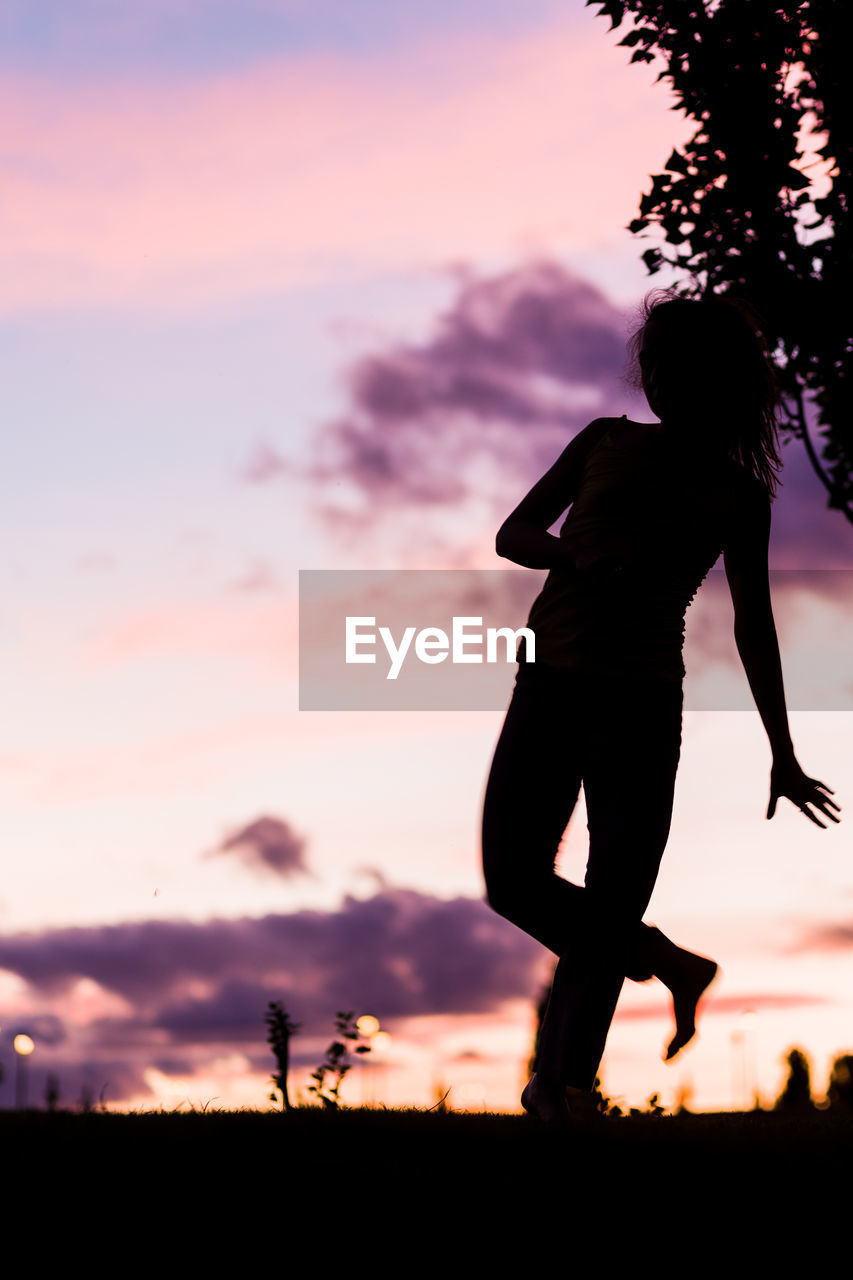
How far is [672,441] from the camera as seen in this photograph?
5648mm

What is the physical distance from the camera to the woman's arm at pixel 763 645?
5.88 metres

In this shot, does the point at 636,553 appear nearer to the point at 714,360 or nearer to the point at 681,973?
the point at 714,360

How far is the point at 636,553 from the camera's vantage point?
552cm

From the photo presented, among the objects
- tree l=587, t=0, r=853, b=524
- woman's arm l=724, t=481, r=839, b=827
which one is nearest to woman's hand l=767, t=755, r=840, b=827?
woman's arm l=724, t=481, r=839, b=827

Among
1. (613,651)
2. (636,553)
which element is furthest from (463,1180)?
(636,553)

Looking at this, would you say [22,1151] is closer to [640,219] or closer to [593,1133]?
[593,1133]

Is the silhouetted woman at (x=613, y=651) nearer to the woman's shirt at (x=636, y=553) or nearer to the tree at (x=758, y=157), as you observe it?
the woman's shirt at (x=636, y=553)

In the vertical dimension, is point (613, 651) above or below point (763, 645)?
below

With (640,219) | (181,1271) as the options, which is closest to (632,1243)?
(181,1271)

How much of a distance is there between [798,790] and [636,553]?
4.29 ft

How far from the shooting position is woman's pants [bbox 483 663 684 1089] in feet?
18.1

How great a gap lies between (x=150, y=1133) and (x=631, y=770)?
7.51 ft

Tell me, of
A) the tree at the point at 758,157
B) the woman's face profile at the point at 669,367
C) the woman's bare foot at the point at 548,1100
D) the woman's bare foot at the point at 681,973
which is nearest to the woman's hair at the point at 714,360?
the woman's face profile at the point at 669,367

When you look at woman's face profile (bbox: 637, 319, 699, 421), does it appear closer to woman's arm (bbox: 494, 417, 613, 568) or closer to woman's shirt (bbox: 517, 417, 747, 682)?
woman's shirt (bbox: 517, 417, 747, 682)
